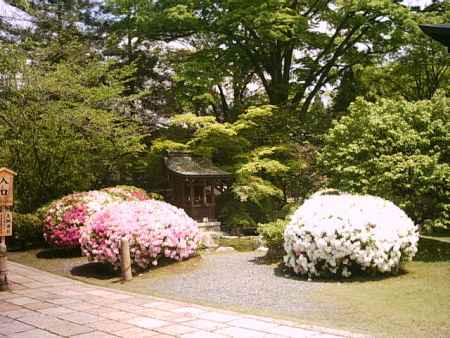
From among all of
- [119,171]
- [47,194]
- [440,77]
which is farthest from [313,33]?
[47,194]

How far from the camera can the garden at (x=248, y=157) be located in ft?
28.2

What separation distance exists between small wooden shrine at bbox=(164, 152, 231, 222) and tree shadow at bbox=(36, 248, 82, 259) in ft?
19.4

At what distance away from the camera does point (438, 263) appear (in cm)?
985

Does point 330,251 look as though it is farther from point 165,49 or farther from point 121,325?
point 165,49

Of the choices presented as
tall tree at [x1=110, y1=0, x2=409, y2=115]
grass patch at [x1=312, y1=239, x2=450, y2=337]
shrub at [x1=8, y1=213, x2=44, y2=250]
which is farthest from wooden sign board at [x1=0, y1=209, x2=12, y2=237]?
tall tree at [x1=110, y1=0, x2=409, y2=115]

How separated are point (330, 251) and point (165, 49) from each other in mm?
18460

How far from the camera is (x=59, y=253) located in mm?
13312

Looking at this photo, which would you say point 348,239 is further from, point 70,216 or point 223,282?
point 70,216

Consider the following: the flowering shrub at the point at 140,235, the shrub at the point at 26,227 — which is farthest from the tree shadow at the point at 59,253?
the flowering shrub at the point at 140,235

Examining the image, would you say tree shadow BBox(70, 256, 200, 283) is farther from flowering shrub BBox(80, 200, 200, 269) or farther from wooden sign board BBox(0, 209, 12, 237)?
wooden sign board BBox(0, 209, 12, 237)

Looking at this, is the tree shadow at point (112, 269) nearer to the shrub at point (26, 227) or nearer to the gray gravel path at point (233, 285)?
the gray gravel path at point (233, 285)

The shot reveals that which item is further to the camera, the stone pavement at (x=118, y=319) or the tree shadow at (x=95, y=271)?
the tree shadow at (x=95, y=271)

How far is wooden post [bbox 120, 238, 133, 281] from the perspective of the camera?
9453 millimetres

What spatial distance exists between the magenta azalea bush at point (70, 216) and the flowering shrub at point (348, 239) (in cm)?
Answer: 577
